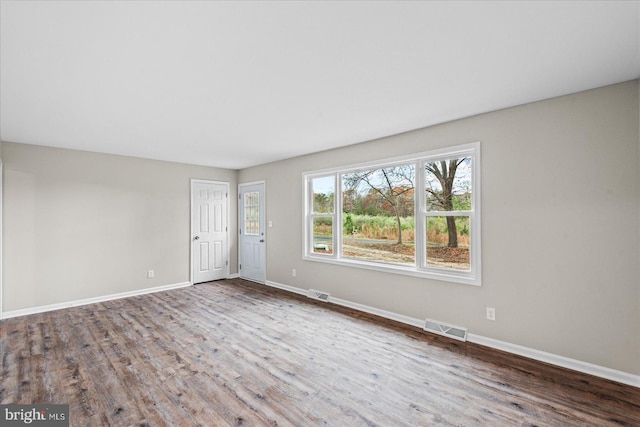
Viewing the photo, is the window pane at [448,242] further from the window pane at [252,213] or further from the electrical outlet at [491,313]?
the window pane at [252,213]

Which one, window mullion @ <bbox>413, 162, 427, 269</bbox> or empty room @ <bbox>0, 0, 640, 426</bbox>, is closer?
empty room @ <bbox>0, 0, 640, 426</bbox>

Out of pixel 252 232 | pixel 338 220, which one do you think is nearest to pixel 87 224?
pixel 252 232

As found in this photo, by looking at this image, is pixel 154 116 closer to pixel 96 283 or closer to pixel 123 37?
pixel 123 37

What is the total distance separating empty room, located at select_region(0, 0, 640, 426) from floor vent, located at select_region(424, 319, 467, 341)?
21 millimetres

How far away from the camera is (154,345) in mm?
3150

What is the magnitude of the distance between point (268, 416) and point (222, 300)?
3.04m

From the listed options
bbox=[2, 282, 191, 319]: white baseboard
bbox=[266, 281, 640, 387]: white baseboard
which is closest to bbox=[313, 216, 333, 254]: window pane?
bbox=[266, 281, 640, 387]: white baseboard

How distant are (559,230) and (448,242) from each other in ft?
3.49

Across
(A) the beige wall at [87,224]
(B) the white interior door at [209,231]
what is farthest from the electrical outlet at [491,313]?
(A) the beige wall at [87,224]

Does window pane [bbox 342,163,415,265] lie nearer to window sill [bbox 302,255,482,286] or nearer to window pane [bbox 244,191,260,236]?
window sill [bbox 302,255,482,286]

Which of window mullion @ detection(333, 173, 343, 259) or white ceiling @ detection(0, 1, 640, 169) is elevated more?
white ceiling @ detection(0, 1, 640, 169)

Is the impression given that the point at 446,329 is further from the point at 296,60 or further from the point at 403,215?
the point at 296,60

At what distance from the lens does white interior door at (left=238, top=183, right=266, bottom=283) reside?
6.06 meters

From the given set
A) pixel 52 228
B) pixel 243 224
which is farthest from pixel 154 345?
pixel 243 224
